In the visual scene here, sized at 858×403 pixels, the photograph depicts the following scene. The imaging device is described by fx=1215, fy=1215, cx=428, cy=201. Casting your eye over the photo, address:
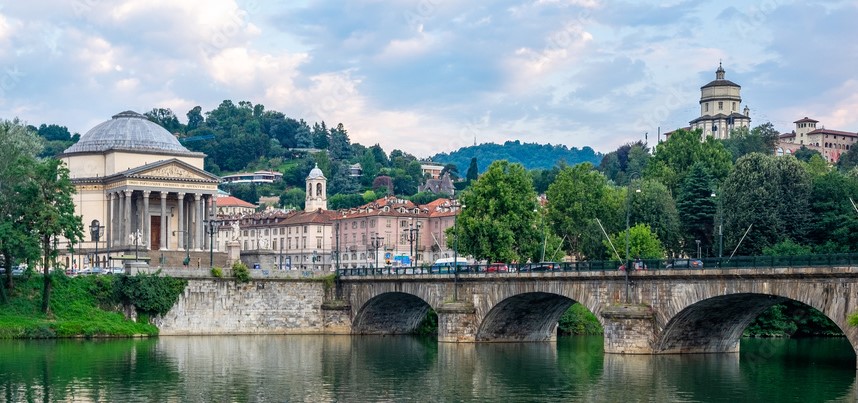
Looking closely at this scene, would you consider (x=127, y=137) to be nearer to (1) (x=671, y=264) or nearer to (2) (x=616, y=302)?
(2) (x=616, y=302)

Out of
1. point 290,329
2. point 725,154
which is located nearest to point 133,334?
point 290,329

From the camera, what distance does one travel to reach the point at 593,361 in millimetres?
62844

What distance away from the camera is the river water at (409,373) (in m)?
47.5

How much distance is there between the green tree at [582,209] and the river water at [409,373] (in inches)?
1226

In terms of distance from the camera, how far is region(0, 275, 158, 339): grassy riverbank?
76.4 metres

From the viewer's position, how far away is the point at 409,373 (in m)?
56.8

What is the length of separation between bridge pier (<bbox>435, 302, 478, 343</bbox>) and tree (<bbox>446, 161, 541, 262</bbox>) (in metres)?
20.5

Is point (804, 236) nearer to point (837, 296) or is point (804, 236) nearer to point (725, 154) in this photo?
point (725, 154)

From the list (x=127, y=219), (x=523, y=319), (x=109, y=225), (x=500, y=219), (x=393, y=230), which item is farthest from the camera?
(x=393, y=230)

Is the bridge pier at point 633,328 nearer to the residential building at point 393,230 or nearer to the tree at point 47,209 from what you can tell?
the tree at point 47,209

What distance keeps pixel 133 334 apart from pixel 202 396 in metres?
Answer: 35.1

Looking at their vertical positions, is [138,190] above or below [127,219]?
above

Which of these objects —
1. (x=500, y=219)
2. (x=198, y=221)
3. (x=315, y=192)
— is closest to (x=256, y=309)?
(x=500, y=219)

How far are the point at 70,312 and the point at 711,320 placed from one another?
4165 centimetres
